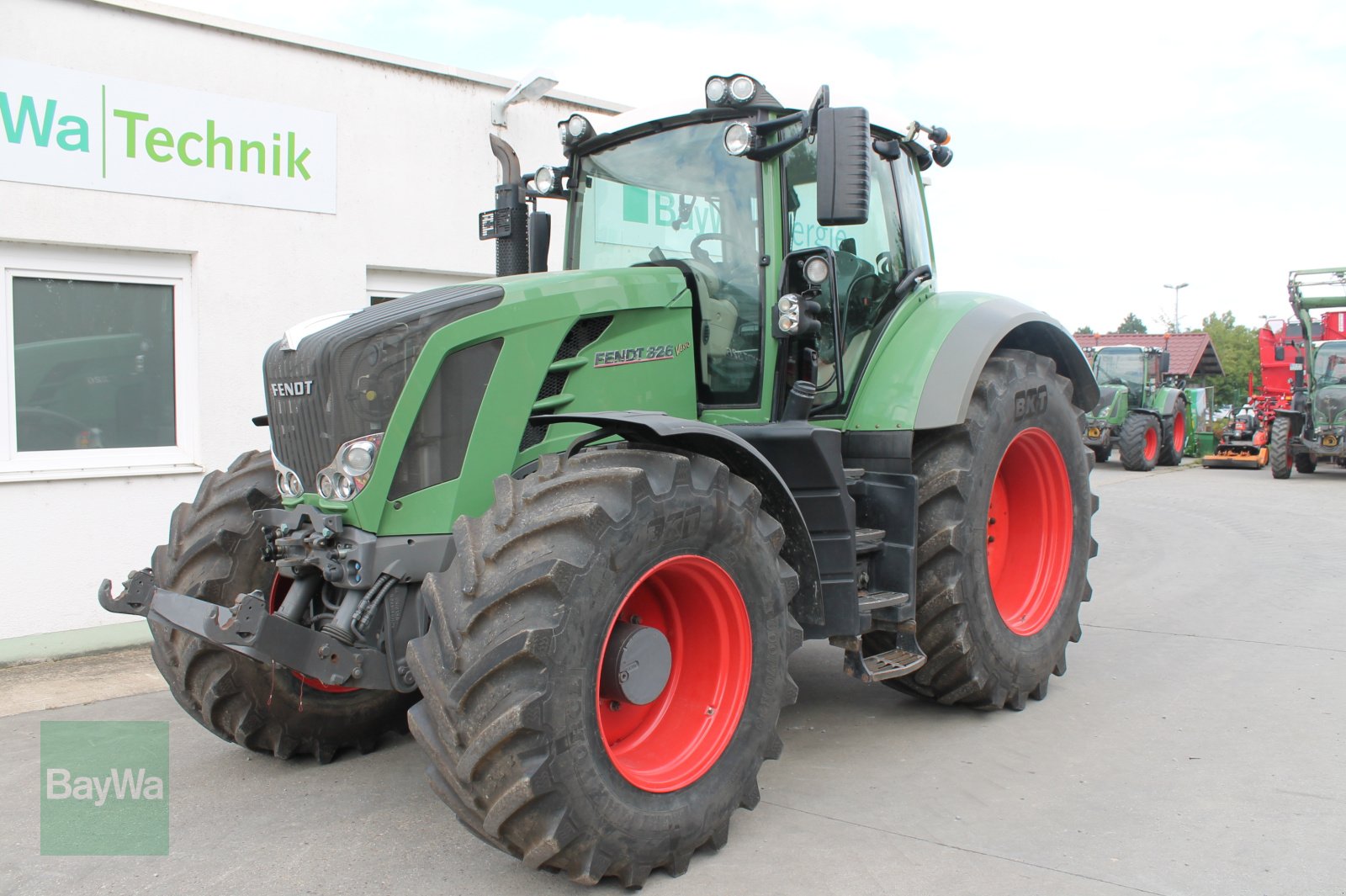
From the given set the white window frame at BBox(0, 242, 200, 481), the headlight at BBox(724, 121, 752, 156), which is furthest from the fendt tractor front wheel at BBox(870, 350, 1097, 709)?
the white window frame at BBox(0, 242, 200, 481)

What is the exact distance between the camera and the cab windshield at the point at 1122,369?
802 inches

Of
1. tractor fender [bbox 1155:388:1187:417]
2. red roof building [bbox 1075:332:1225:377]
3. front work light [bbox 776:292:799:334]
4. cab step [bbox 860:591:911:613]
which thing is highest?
red roof building [bbox 1075:332:1225:377]

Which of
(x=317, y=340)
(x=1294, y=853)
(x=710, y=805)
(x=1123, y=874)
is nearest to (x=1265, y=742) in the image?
(x=1294, y=853)

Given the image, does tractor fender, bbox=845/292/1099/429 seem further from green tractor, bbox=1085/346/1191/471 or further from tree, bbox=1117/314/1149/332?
tree, bbox=1117/314/1149/332

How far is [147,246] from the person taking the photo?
22.1 ft

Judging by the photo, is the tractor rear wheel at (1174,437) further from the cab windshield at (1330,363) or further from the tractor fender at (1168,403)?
the cab windshield at (1330,363)

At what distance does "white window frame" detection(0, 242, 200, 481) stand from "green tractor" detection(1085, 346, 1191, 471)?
1584 centimetres

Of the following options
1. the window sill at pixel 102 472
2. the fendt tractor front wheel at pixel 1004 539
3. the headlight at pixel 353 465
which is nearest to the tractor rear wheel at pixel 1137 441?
the fendt tractor front wheel at pixel 1004 539

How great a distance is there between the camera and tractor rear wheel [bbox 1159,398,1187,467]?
66.7ft

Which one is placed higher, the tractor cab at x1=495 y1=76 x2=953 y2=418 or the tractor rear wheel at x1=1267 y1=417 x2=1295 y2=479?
the tractor cab at x1=495 y1=76 x2=953 y2=418

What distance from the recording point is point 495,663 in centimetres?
299

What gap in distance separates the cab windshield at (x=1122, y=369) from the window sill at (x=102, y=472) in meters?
17.2

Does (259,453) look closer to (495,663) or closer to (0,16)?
(495,663)

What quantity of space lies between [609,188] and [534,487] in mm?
A: 2042
